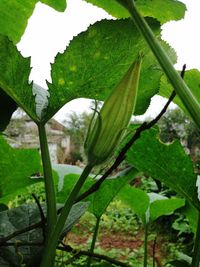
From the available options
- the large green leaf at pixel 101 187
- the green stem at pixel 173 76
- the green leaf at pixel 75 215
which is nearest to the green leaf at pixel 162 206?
the large green leaf at pixel 101 187

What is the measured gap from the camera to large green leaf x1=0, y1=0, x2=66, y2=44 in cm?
59

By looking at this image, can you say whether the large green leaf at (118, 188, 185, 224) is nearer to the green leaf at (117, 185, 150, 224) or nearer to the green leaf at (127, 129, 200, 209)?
the green leaf at (117, 185, 150, 224)

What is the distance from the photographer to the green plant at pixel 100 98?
353 millimetres

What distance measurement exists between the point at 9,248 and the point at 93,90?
0.55ft

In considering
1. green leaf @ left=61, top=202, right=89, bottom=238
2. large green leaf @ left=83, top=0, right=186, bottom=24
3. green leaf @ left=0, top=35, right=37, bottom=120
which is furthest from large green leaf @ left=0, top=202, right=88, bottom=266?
large green leaf @ left=83, top=0, right=186, bottom=24

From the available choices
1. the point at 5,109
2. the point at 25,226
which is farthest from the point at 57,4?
the point at 25,226

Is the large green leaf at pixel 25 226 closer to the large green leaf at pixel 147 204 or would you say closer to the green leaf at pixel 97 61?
the green leaf at pixel 97 61

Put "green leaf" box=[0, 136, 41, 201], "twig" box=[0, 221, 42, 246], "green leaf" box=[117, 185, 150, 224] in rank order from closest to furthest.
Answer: "twig" box=[0, 221, 42, 246] < "green leaf" box=[0, 136, 41, 201] < "green leaf" box=[117, 185, 150, 224]

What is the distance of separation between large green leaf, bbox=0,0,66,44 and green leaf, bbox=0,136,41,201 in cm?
17

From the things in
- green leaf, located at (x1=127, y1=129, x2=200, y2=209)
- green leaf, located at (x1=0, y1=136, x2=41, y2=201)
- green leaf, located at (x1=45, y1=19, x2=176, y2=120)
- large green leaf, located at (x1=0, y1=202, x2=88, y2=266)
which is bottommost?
large green leaf, located at (x1=0, y1=202, x2=88, y2=266)

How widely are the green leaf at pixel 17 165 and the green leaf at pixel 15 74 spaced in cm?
14

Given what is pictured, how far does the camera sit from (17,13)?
23.6 inches

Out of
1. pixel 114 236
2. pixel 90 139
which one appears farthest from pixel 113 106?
pixel 114 236

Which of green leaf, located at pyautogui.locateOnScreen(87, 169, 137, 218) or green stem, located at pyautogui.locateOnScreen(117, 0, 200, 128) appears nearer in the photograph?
green stem, located at pyautogui.locateOnScreen(117, 0, 200, 128)
